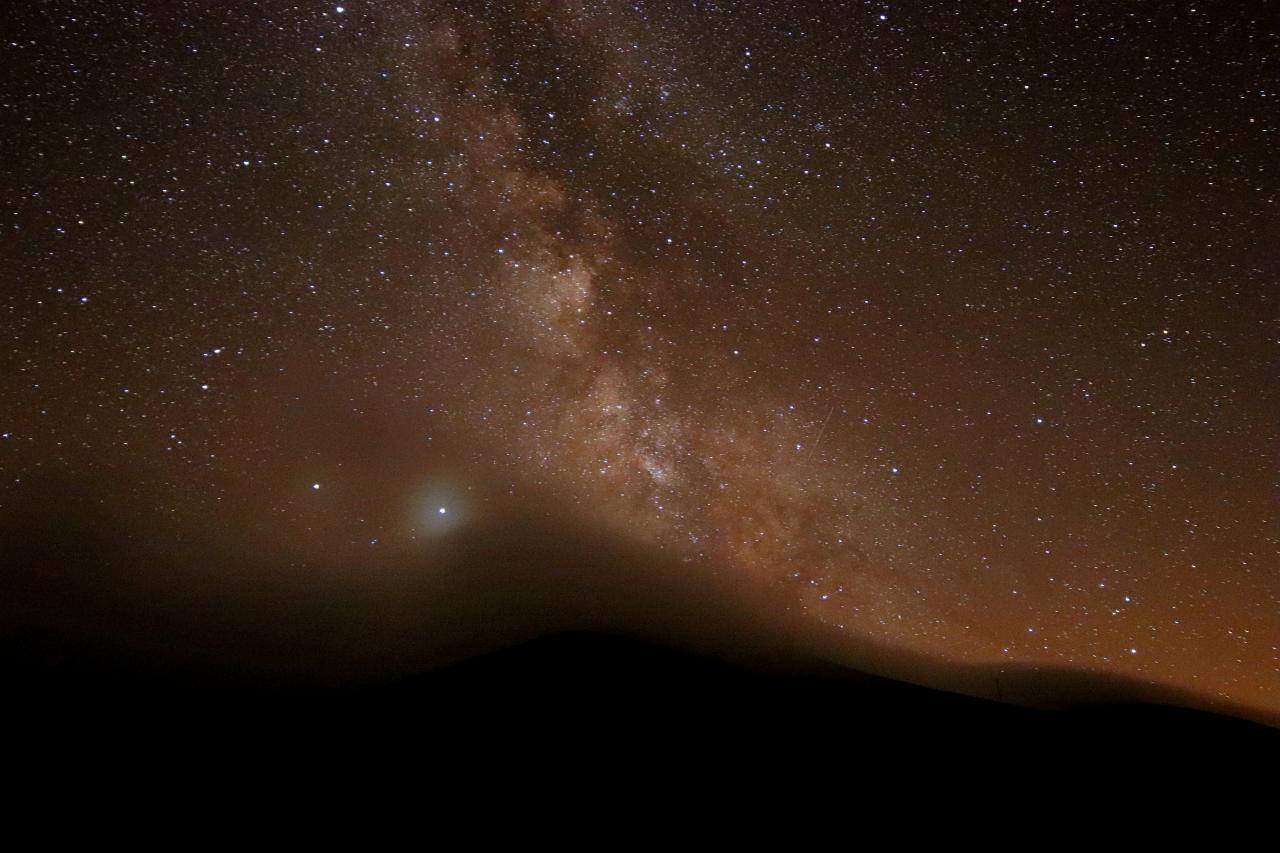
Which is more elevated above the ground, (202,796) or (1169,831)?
(1169,831)

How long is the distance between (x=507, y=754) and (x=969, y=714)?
452 inches

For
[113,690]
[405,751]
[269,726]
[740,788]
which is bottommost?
[113,690]

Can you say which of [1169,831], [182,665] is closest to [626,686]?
[1169,831]

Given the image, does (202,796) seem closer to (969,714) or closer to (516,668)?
(516,668)

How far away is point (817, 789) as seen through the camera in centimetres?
823

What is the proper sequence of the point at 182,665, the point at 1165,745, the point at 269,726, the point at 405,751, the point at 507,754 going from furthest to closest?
the point at 182,665, the point at 269,726, the point at 1165,745, the point at 405,751, the point at 507,754

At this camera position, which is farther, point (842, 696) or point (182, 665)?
point (182, 665)

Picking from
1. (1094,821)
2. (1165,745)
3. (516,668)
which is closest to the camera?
(1094,821)

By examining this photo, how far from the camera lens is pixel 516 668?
726 inches

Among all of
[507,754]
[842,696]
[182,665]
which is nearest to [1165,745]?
[842,696]

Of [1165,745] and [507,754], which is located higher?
[1165,745]

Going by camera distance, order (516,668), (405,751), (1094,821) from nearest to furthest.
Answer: (1094,821) < (405,751) < (516,668)

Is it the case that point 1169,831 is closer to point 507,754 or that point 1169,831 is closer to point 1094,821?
point 1094,821

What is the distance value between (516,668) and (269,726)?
6.53m
